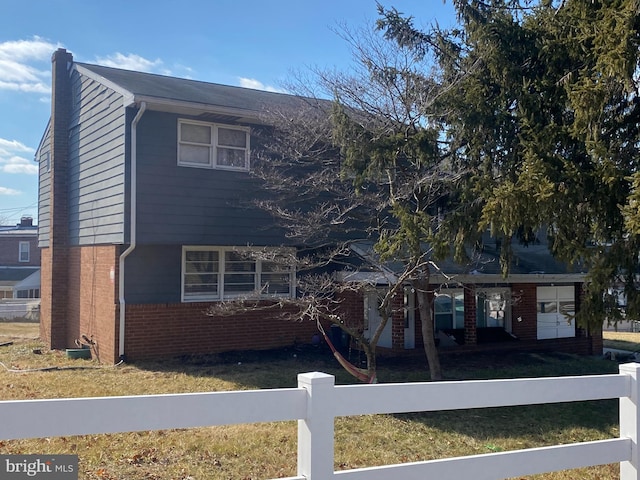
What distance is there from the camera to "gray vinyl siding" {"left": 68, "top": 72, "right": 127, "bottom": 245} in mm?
13625

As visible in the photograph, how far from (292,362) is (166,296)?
11.1 ft

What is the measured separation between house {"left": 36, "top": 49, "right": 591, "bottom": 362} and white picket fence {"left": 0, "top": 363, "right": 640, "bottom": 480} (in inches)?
319

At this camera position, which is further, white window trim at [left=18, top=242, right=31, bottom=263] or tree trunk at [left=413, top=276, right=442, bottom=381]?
white window trim at [left=18, top=242, right=31, bottom=263]

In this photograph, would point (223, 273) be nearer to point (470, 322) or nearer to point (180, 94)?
point (180, 94)

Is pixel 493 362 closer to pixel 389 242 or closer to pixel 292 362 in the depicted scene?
pixel 292 362

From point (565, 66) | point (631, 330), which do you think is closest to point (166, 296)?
point (565, 66)

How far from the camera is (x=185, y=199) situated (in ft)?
45.2

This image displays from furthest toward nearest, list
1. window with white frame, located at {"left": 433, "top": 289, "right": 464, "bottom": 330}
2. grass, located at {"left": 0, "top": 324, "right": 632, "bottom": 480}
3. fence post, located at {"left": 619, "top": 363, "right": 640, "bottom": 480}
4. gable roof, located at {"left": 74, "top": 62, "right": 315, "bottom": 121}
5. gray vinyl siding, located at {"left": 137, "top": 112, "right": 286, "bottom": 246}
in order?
window with white frame, located at {"left": 433, "top": 289, "right": 464, "bottom": 330}, gray vinyl siding, located at {"left": 137, "top": 112, "right": 286, "bottom": 246}, gable roof, located at {"left": 74, "top": 62, "right": 315, "bottom": 121}, grass, located at {"left": 0, "top": 324, "right": 632, "bottom": 480}, fence post, located at {"left": 619, "top": 363, "right": 640, "bottom": 480}

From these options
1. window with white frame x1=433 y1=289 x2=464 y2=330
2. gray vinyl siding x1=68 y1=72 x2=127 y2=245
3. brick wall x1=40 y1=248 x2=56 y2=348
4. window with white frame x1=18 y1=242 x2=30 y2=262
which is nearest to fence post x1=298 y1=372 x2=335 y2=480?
gray vinyl siding x1=68 y1=72 x2=127 y2=245

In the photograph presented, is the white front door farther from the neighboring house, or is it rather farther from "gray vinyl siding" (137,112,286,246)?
the neighboring house

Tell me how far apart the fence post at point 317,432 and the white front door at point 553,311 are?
626 inches

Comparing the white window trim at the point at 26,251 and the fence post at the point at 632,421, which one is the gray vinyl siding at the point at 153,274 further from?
the white window trim at the point at 26,251

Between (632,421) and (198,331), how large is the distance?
1123 cm

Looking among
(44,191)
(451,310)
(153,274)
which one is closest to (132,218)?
(153,274)
